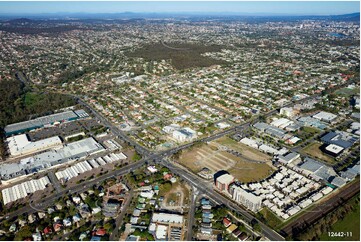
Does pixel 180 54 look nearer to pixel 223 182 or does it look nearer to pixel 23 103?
pixel 23 103

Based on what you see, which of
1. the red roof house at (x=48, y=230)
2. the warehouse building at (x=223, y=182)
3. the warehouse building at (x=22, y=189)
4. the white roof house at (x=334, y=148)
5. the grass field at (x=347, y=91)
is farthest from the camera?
the grass field at (x=347, y=91)

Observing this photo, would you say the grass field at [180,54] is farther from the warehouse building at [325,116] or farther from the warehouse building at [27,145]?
the warehouse building at [27,145]

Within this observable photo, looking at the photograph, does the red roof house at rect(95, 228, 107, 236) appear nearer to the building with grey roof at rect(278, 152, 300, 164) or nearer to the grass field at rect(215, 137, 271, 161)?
the grass field at rect(215, 137, 271, 161)

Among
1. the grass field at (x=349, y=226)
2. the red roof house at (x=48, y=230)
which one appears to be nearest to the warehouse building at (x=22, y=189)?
the red roof house at (x=48, y=230)

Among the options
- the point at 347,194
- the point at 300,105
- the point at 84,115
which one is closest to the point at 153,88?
the point at 84,115

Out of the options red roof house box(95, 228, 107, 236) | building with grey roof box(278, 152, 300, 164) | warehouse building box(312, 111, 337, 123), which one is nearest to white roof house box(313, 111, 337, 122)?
warehouse building box(312, 111, 337, 123)

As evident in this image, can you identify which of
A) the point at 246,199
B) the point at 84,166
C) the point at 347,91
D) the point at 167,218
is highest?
the point at 246,199

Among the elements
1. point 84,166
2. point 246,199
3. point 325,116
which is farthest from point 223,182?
point 325,116
